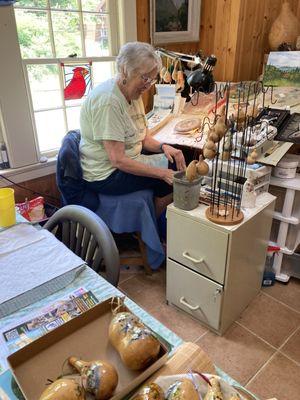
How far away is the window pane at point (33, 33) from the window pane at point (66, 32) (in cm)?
6

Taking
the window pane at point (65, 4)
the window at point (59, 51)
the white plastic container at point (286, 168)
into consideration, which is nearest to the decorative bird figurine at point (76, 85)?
the window at point (59, 51)

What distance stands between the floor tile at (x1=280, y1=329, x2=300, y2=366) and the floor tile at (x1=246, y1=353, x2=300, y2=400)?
0.03 metres

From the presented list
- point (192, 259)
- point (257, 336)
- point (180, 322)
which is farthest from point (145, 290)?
point (257, 336)

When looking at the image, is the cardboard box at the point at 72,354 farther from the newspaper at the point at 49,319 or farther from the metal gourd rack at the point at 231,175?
the metal gourd rack at the point at 231,175

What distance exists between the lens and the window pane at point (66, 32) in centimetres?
208

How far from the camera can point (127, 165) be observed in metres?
1.83

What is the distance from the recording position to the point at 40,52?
206 cm

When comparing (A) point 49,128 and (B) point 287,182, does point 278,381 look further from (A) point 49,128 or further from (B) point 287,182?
(A) point 49,128

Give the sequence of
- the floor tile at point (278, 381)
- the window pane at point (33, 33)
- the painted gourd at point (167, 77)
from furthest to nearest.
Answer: the painted gourd at point (167, 77), the window pane at point (33, 33), the floor tile at point (278, 381)

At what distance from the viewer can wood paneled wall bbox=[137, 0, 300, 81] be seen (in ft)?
8.18

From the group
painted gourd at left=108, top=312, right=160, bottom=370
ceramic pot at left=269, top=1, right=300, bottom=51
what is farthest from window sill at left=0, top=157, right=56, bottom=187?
ceramic pot at left=269, top=1, right=300, bottom=51

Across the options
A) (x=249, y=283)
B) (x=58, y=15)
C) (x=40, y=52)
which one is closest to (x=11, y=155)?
(x=40, y=52)

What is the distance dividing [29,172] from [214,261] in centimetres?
132

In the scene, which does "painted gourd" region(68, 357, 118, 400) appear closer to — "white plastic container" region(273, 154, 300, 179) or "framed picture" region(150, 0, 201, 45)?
"white plastic container" region(273, 154, 300, 179)
